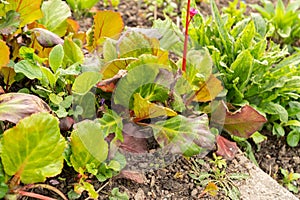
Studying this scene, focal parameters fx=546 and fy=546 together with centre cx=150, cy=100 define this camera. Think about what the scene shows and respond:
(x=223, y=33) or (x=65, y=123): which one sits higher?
(x=223, y=33)

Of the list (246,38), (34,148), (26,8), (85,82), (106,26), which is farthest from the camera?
(246,38)

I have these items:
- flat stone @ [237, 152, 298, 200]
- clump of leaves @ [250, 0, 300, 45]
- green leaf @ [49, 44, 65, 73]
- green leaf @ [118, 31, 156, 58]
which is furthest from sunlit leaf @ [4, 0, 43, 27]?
clump of leaves @ [250, 0, 300, 45]

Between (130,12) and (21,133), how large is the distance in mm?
1614

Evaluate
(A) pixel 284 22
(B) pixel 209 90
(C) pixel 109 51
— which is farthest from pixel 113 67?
(A) pixel 284 22

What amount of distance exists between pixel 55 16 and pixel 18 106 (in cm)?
66

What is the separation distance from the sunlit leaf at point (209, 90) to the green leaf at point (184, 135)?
192 millimetres

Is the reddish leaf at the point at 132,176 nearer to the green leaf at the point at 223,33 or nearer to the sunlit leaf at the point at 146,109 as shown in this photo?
the sunlit leaf at the point at 146,109

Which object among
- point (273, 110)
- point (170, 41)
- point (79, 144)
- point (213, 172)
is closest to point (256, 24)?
point (273, 110)

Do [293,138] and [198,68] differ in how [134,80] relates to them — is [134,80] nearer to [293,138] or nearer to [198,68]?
[198,68]

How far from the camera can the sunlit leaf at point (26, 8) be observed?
202cm

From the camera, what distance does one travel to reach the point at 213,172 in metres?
2.02

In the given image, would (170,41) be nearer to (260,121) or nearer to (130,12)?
(260,121)

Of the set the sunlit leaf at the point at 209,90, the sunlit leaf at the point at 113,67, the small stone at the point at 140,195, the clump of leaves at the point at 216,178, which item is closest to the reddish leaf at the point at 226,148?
the clump of leaves at the point at 216,178

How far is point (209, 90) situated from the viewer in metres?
2.07
